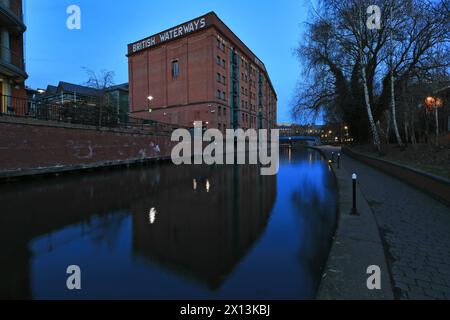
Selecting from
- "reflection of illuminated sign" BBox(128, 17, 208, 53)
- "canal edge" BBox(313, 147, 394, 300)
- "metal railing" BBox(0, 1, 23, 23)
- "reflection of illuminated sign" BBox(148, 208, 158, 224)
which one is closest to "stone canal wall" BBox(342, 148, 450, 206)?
"canal edge" BBox(313, 147, 394, 300)

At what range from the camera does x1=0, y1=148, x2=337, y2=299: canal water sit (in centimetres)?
327

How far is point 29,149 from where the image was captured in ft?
40.6

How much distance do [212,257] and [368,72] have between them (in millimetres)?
24940

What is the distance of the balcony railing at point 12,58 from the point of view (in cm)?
1720

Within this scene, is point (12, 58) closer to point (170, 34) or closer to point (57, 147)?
point (57, 147)

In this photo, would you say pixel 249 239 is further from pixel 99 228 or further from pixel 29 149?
pixel 29 149

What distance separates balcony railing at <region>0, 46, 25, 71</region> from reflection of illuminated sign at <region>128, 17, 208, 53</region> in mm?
26147

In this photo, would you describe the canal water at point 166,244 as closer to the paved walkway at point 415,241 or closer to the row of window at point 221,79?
the paved walkway at point 415,241

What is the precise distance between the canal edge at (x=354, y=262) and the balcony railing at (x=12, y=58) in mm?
22757

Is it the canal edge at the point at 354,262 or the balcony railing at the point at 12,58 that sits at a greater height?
the balcony railing at the point at 12,58

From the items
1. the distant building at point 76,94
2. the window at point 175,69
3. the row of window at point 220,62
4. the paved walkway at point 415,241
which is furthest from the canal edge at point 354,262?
the distant building at point 76,94

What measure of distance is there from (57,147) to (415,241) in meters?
16.5

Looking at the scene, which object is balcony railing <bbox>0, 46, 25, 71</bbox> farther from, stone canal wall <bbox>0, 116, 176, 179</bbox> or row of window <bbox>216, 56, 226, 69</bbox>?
row of window <bbox>216, 56, 226, 69</bbox>

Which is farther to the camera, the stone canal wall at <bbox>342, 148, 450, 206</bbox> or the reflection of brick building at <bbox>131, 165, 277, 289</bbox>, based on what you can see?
the stone canal wall at <bbox>342, 148, 450, 206</bbox>
